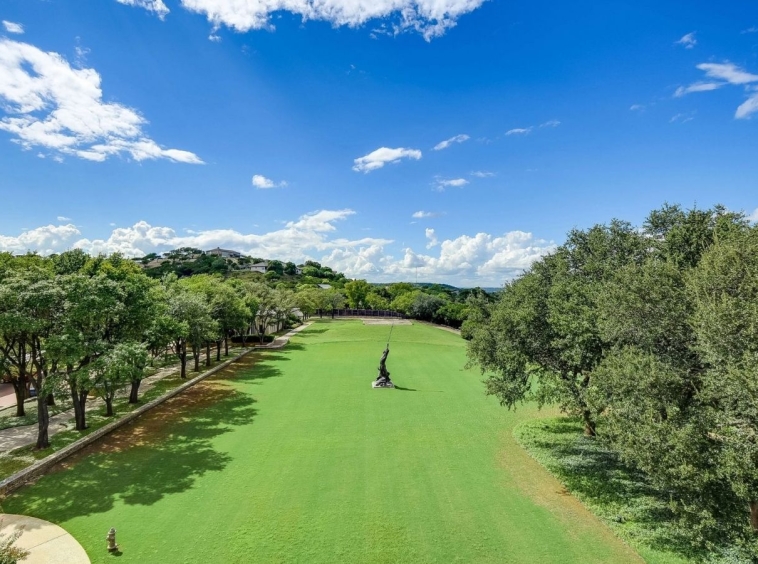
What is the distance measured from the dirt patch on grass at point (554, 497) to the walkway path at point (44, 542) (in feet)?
46.4

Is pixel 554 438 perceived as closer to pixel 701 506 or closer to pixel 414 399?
pixel 414 399

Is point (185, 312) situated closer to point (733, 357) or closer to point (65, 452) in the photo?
point (65, 452)

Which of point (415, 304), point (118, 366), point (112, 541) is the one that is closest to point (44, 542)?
point (112, 541)

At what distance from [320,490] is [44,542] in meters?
8.04

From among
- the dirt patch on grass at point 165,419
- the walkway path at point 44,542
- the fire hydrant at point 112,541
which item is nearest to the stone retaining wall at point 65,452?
the dirt patch on grass at point 165,419

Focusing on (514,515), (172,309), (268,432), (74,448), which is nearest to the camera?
(514,515)

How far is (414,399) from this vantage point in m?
26.9

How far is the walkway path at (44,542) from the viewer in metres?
10.7

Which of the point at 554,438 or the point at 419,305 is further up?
the point at 419,305

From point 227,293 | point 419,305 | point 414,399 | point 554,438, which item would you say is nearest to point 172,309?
point 227,293

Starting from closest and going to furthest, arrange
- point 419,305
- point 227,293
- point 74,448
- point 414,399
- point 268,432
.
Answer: point 74,448 → point 268,432 → point 414,399 → point 227,293 → point 419,305

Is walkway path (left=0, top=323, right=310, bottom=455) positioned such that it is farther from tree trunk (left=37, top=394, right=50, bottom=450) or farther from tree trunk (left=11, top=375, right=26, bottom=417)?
tree trunk (left=11, top=375, right=26, bottom=417)

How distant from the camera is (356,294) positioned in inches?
4060

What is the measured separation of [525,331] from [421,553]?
1041cm
